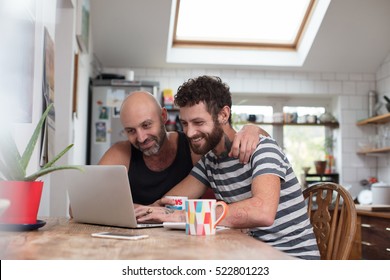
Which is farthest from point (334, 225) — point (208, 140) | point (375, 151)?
point (375, 151)

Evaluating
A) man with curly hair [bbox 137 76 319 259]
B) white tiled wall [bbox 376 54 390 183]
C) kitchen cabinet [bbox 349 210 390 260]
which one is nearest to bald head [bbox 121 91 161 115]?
man with curly hair [bbox 137 76 319 259]

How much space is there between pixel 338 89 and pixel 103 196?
4515mm

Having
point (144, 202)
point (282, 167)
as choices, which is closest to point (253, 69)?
point (144, 202)

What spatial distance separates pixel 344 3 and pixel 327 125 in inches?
57.4

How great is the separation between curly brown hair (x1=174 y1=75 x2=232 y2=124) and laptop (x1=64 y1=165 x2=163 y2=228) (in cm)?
38

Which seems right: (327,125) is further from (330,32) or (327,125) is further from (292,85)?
(330,32)

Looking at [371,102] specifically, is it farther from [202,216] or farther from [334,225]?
[202,216]

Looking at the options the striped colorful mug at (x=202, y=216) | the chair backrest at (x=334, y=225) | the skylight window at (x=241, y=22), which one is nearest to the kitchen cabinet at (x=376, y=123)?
the skylight window at (x=241, y=22)

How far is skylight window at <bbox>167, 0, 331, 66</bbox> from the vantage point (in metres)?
5.01

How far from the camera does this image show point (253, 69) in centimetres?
543

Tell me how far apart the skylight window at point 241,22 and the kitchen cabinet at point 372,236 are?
2402mm

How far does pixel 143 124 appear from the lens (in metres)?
2.07

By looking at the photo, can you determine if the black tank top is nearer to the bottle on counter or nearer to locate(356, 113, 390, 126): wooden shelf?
locate(356, 113, 390, 126): wooden shelf

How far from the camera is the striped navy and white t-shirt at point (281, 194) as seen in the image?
1.53 meters
